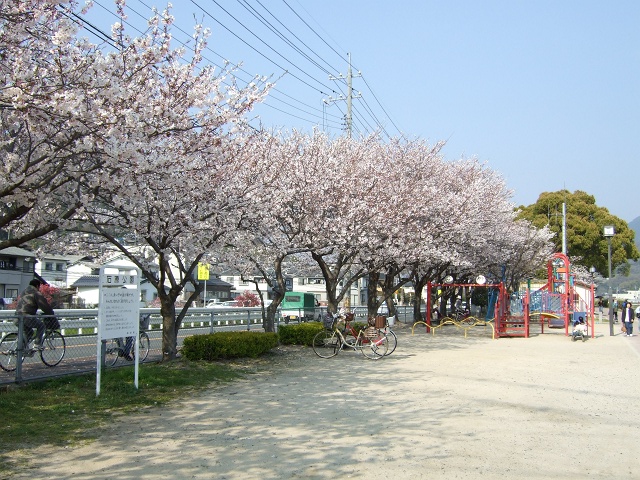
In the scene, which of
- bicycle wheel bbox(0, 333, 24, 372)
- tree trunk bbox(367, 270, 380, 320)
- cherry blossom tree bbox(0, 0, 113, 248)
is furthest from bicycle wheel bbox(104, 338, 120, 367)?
tree trunk bbox(367, 270, 380, 320)

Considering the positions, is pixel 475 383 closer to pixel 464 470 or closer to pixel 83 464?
pixel 464 470

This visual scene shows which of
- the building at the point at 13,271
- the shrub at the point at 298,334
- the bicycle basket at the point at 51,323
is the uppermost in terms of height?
the building at the point at 13,271

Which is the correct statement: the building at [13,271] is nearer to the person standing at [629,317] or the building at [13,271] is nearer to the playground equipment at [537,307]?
the playground equipment at [537,307]

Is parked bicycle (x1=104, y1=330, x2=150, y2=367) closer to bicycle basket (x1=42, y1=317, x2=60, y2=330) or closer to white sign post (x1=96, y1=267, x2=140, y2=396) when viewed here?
bicycle basket (x1=42, y1=317, x2=60, y2=330)

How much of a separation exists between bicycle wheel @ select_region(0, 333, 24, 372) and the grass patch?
1.94 feet

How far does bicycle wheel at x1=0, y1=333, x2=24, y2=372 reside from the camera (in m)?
10.1

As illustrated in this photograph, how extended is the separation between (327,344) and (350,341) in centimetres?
64

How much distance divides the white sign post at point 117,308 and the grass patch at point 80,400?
38 cm

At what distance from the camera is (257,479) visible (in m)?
5.71

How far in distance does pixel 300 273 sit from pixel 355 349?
1376 cm

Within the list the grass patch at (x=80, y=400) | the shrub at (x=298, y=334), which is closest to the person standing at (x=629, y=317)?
the shrub at (x=298, y=334)

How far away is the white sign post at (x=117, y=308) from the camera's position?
939cm

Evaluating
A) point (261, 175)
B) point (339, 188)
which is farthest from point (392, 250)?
point (261, 175)

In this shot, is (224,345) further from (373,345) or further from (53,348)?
(373,345)
